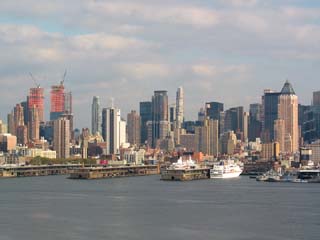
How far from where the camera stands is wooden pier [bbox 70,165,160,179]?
12381cm

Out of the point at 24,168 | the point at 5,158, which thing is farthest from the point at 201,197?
the point at 5,158

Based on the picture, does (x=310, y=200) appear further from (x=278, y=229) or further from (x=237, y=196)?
(x=278, y=229)

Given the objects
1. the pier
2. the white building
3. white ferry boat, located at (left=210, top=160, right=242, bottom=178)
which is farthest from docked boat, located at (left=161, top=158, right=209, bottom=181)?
the white building

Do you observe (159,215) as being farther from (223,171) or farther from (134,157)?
(134,157)

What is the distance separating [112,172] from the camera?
13200cm

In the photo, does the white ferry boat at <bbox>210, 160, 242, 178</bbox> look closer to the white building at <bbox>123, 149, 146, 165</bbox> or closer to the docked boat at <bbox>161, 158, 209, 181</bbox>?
the docked boat at <bbox>161, 158, 209, 181</bbox>

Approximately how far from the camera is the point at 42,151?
197875 mm

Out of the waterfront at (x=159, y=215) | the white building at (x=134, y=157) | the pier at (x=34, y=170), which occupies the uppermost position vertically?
the white building at (x=134, y=157)

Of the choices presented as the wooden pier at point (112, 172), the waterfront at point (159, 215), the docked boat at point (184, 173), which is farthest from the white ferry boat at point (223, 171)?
the waterfront at point (159, 215)

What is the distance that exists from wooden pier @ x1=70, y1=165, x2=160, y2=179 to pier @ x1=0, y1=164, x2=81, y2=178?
11.1m

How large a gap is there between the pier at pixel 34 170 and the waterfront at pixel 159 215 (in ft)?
197

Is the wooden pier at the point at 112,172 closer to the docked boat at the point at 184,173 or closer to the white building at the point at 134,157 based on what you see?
the docked boat at the point at 184,173

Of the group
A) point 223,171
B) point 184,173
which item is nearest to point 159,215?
point 184,173

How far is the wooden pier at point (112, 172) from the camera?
123812 millimetres
